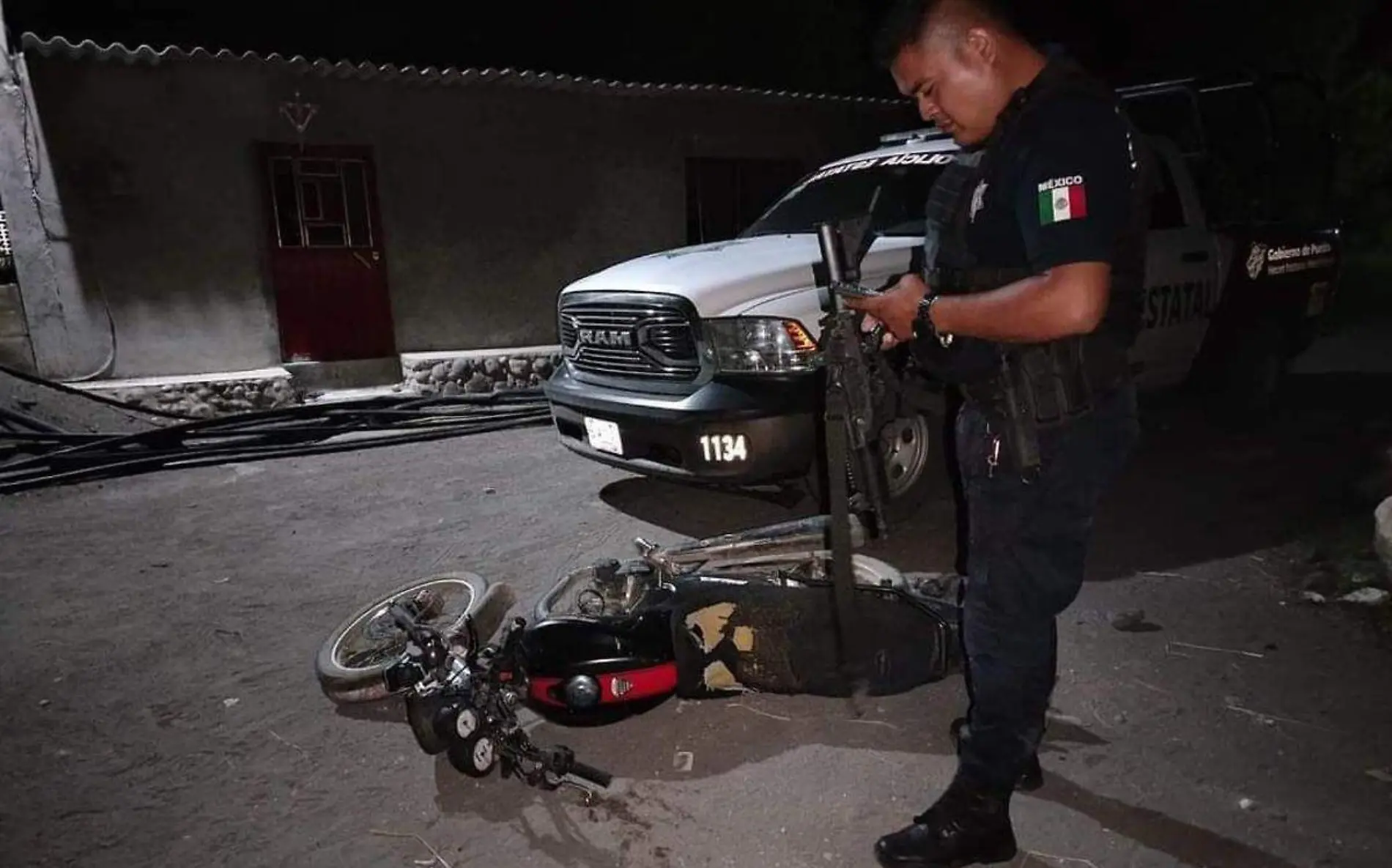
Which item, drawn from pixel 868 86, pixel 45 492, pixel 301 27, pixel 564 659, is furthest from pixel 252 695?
pixel 868 86

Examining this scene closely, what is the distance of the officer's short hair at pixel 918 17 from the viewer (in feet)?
6.06

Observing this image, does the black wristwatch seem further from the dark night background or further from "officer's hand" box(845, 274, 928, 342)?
the dark night background

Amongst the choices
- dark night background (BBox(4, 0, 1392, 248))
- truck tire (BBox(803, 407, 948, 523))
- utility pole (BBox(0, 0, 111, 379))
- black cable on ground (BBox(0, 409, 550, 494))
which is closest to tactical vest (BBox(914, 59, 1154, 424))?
truck tire (BBox(803, 407, 948, 523))

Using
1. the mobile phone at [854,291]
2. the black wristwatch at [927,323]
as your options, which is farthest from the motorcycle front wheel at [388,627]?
the black wristwatch at [927,323]

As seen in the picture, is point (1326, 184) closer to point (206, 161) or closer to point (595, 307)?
point (595, 307)

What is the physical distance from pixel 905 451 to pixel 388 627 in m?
2.45

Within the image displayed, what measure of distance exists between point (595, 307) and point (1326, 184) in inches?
222

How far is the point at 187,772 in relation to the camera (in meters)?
2.67

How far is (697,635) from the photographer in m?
2.70

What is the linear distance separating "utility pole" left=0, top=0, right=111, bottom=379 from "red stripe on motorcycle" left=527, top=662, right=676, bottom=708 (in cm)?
734

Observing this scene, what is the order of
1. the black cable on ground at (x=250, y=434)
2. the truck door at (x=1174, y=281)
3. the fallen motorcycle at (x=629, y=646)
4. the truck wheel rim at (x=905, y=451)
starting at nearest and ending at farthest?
the fallen motorcycle at (x=629, y=646) → the truck wheel rim at (x=905, y=451) → the truck door at (x=1174, y=281) → the black cable on ground at (x=250, y=434)

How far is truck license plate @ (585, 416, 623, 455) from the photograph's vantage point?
→ 13.5 feet

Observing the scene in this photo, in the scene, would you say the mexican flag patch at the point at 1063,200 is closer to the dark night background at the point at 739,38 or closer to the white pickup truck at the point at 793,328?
the white pickup truck at the point at 793,328

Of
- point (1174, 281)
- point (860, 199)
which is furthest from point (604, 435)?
point (1174, 281)
